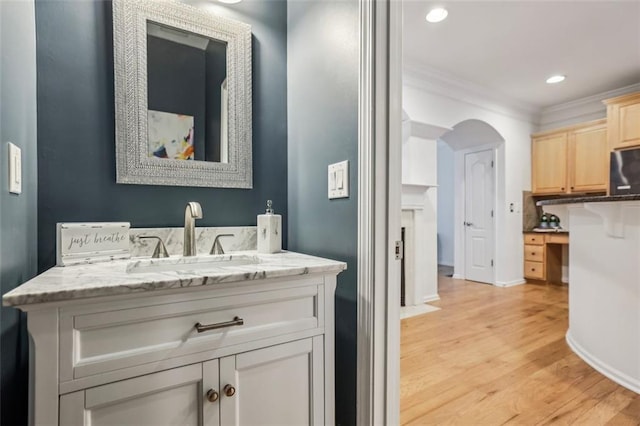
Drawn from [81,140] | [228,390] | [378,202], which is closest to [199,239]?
[81,140]

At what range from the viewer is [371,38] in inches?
41.8

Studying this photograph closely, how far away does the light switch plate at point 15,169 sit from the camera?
2.69 feet

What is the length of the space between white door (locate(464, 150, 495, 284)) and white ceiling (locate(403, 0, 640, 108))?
3.63 feet

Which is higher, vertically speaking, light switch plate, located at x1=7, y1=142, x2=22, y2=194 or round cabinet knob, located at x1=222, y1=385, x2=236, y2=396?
light switch plate, located at x1=7, y1=142, x2=22, y2=194

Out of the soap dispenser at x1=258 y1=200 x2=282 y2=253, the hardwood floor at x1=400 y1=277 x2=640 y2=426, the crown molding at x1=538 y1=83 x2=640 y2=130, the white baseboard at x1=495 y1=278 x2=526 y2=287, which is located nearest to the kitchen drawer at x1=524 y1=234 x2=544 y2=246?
the white baseboard at x1=495 y1=278 x2=526 y2=287

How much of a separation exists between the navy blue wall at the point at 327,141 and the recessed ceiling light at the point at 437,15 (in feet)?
4.91

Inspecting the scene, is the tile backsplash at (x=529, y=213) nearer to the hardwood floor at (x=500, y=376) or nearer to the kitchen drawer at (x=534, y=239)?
the kitchen drawer at (x=534, y=239)

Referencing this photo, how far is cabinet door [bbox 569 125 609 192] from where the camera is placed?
407cm

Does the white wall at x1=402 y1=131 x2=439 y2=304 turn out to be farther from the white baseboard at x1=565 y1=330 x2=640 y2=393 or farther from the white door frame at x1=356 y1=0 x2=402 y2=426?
the white door frame at x1=356 y1=0 x2=402 y2=426

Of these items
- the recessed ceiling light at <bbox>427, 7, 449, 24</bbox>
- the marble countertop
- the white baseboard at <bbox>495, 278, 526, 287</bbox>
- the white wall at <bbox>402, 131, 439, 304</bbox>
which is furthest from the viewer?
the white baseboard at <bbox>495, 278, 526, 287</bbox>

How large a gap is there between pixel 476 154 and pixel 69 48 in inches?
194

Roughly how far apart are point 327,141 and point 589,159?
459 centimetres

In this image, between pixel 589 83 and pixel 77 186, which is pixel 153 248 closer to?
pixel 77 186

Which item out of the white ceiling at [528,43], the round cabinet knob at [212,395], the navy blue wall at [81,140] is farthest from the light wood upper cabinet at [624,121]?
the round cabinet knob at [212,395]
